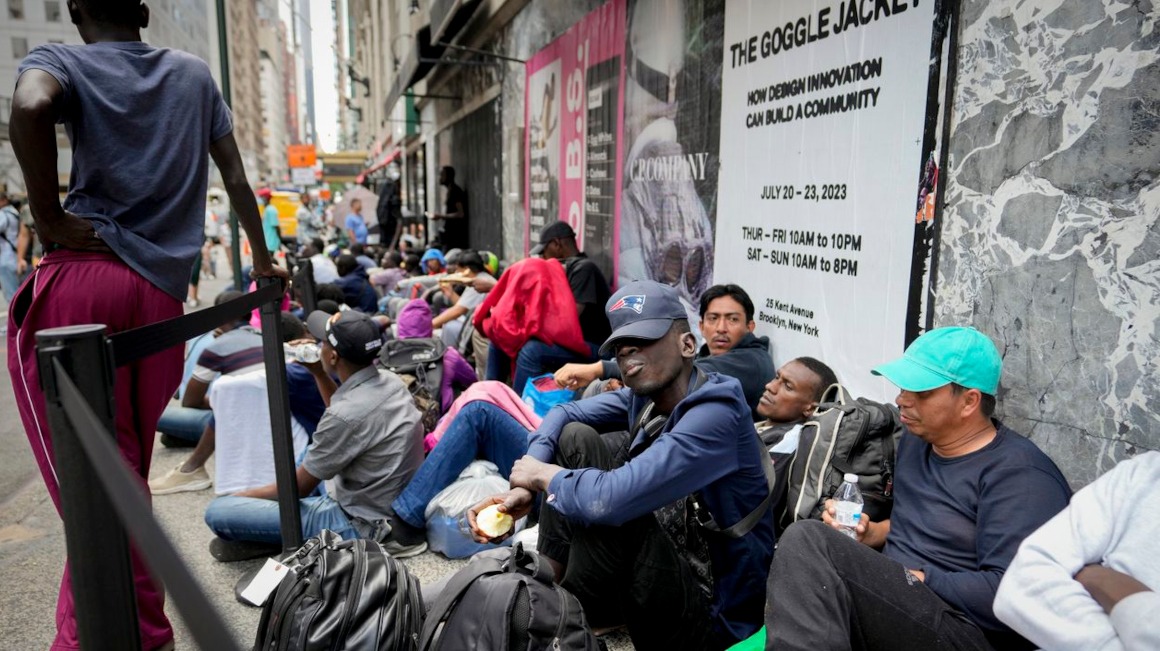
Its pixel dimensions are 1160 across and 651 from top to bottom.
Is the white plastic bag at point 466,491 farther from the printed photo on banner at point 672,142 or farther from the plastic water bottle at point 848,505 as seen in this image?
the printed photo on banner at point 672,142

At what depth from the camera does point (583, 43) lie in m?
7.15

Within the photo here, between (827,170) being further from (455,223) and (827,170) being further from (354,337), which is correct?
(455,223)

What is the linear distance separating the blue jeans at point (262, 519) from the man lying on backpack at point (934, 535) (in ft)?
7.17

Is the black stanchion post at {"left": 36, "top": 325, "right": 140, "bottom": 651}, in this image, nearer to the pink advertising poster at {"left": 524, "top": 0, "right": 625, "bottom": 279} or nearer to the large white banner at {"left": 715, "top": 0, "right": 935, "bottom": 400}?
the large white banner at {"left": 715, "top": 0, "right": 935, "bottom": 400}

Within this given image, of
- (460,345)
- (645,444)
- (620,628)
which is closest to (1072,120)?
(645,444)

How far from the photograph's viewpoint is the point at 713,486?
231cm

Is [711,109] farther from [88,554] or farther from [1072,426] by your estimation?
[88,554]

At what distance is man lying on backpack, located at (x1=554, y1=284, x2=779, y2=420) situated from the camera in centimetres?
394

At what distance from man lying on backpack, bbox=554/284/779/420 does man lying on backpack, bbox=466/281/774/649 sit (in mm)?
1456

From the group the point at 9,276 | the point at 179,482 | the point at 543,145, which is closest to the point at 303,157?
the point at 9,276

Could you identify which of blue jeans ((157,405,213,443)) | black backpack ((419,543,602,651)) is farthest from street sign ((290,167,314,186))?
black backpack ((419,543,602,651))

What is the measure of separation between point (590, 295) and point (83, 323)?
12.9 feet

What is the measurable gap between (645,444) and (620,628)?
89 centimetres

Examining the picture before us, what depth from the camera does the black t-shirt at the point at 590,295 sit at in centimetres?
572
